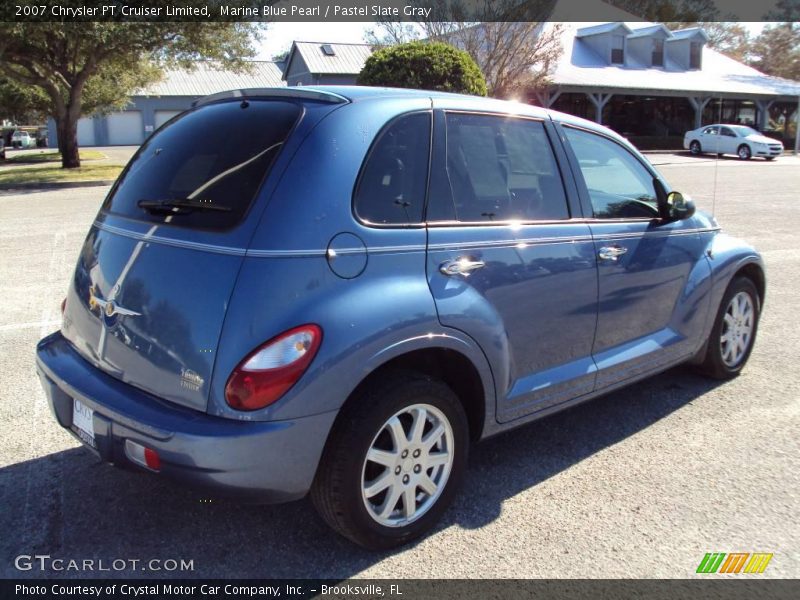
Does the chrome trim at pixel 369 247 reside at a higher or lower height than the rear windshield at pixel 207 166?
lower

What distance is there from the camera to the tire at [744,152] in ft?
109

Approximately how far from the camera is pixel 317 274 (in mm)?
2678

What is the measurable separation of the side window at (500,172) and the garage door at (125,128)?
55.3 m

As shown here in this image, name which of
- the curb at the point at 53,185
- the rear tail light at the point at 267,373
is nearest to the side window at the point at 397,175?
the rear tail light at the point at 267,373

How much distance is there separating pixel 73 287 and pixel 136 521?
45.1 inches

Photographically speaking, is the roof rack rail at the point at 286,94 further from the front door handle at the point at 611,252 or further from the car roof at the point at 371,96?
the front door handle at the point at 611,252

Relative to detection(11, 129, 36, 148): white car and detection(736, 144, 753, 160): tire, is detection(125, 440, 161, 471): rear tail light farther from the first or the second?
detection(11, 129, 36, 148): white car

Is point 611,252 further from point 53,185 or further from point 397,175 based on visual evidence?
point 53,185

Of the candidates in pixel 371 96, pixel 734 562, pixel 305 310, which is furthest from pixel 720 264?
pixel 305 310

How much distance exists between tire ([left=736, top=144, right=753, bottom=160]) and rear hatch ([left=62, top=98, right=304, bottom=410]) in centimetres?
3520

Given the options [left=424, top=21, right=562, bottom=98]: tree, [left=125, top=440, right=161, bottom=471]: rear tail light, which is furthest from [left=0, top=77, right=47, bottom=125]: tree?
[left=125, top=440, right=161, bottom=471]: rear tail light

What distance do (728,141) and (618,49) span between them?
10546 millimetres

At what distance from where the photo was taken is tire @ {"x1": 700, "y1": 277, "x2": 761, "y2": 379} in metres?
4.83

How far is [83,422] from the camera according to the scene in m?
2.97
